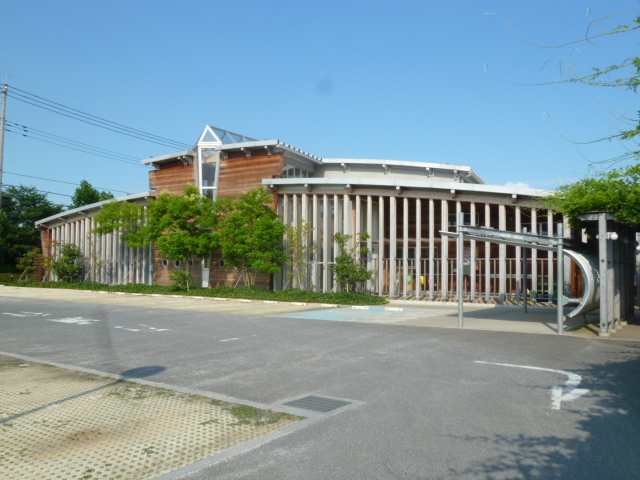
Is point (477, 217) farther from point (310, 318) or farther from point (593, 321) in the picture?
point (310, 318)

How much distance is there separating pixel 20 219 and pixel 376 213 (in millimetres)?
46557

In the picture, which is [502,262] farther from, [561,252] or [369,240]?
[561,252]

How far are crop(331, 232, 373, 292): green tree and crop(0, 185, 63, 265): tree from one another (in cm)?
3890

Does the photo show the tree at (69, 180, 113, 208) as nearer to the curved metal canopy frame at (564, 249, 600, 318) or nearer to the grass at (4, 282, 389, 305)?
the grass at (4, 282, 389, 305)

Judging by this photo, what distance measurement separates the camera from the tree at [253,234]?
25.1m

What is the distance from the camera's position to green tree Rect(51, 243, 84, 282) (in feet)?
121


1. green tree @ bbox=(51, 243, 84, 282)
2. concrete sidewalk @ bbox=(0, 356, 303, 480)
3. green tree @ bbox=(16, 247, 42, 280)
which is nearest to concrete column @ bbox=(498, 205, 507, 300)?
concrete sidewalk @ bbox=(0, 356, 303, 480)

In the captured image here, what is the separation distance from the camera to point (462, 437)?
4.98 m

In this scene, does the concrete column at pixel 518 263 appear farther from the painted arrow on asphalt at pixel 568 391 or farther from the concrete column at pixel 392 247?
the painted arrow on asphalt at pixel 568 391

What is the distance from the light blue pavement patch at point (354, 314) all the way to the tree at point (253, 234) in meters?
6.57

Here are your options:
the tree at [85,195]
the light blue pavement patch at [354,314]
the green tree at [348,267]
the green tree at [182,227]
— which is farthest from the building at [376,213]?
the tree at [85,195]

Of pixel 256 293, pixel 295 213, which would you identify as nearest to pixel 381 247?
pixel 295 213

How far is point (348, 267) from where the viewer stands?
23359mm

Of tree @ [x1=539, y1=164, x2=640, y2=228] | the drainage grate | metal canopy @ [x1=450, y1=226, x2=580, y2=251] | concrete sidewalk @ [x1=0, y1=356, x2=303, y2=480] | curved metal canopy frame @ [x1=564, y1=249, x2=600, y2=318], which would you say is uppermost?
tree @ [x1=539, y1=164, x2=640, y2=228]
